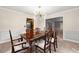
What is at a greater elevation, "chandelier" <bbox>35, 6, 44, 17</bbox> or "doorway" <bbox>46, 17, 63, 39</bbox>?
"chandelier" <bbox>35, 6, 44, 17</bbox>

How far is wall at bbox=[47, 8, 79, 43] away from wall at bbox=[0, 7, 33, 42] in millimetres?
458

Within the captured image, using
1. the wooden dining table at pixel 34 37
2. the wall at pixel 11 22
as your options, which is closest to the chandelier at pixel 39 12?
→ the wall at pixel 11 22

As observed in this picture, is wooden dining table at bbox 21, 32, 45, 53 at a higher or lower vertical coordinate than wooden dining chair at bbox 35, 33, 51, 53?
higher

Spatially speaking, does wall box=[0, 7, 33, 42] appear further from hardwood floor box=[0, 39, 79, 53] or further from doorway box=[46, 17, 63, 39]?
doorway box=[46, 17, 63, 39]

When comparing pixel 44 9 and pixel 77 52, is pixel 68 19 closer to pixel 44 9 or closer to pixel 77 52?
pixel 44 9

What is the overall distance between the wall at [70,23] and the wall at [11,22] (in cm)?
46

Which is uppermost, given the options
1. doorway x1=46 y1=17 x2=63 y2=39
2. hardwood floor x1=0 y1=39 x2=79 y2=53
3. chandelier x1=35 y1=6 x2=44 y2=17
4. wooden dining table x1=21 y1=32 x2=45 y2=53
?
chandelier x1=35 y1=6 x2=44 y2=17

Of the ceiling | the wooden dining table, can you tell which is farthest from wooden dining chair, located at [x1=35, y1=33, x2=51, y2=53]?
the ceiling

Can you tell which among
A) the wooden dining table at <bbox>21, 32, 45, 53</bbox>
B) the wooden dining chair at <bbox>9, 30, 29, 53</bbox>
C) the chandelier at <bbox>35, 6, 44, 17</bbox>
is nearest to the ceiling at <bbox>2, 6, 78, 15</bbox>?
the chandelier at <bbox>35, 6, 44, 17</bbox>

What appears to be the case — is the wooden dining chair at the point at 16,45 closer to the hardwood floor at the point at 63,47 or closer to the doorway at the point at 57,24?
the hardwood floor at the point at 63,47

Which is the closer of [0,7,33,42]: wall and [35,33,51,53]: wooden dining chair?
[0,7,33,42]: wall

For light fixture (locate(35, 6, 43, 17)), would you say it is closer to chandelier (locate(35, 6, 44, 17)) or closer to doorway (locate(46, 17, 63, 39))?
chandelier (locate(35, 6, 44, 17))

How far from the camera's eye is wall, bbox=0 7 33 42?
1413mm

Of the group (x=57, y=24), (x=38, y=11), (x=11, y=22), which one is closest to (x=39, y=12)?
(x=38, y=11)
